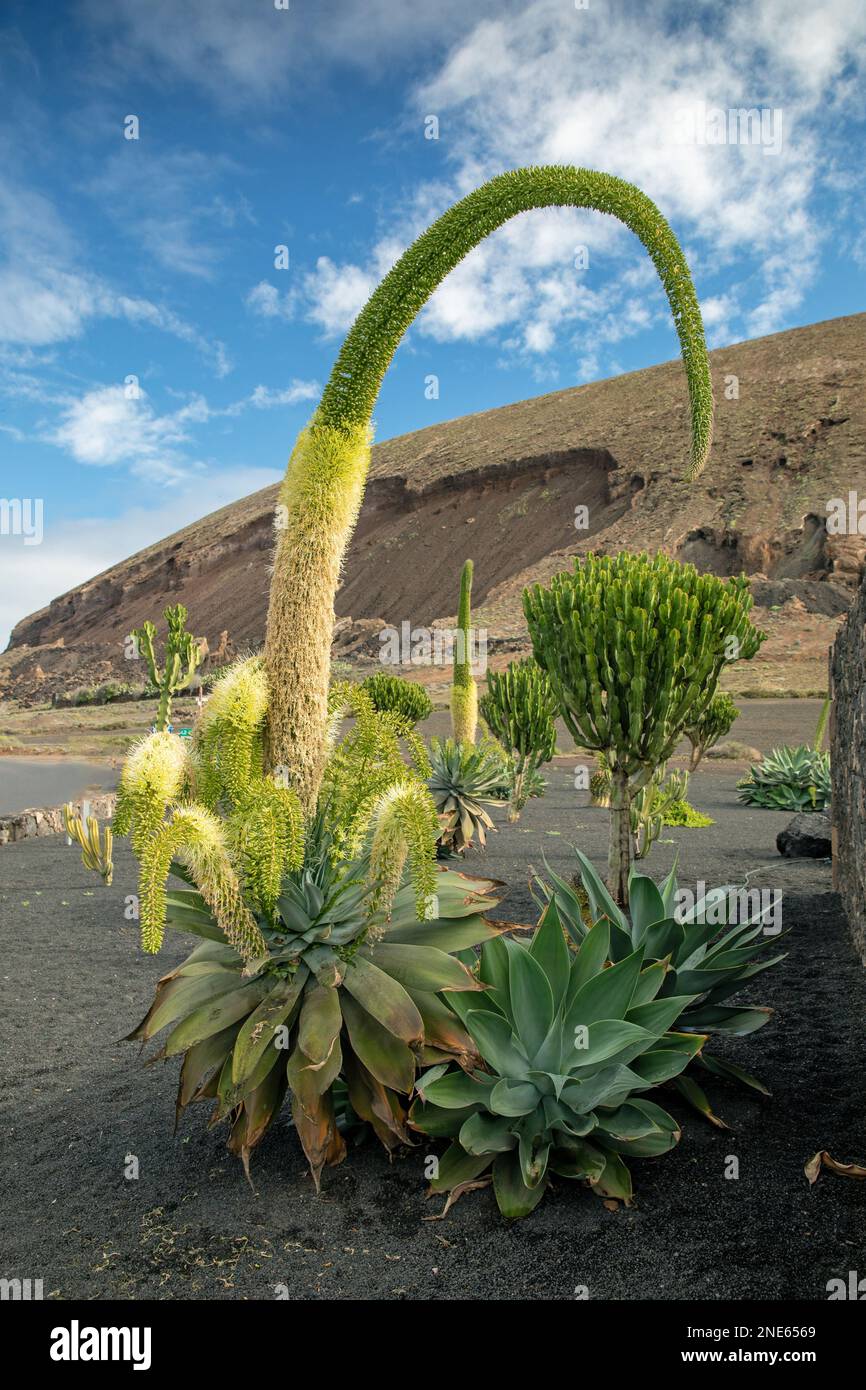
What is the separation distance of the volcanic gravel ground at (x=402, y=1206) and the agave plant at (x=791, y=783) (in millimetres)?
8603

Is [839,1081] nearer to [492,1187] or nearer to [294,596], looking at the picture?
[492,1187]

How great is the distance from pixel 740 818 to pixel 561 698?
717 centimetres

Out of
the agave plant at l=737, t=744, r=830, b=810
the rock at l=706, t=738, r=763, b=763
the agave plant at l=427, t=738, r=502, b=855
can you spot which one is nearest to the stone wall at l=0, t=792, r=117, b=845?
the agave plant at l=427, t=738, r=502, b=855

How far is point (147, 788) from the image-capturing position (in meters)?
3.01

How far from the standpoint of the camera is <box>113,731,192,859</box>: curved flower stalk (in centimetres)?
298

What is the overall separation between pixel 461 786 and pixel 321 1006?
6976 millimetres

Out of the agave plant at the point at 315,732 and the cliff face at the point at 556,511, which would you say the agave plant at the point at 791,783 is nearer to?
the agave plant at the point at 315,732

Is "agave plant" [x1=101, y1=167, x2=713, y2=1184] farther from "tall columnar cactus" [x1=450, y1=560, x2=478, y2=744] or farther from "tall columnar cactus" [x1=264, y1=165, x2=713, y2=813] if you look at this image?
"tall columnar cactus" [x1=450, y1=560, x2=478, y2=744]

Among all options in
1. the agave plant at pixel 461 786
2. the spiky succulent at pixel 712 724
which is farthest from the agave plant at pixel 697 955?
the agave plant at pixel 461 786

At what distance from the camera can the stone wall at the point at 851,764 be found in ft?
15.8

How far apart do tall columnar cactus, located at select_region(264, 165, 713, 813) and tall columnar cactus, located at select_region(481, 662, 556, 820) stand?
26.5 feet

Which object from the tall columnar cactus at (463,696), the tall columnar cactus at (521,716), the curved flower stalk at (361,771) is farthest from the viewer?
the tall columnar cactus at (521,716)

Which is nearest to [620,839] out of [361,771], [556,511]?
[361,771]

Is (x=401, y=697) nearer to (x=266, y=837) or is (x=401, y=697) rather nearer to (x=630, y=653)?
(x=630, y=653)
